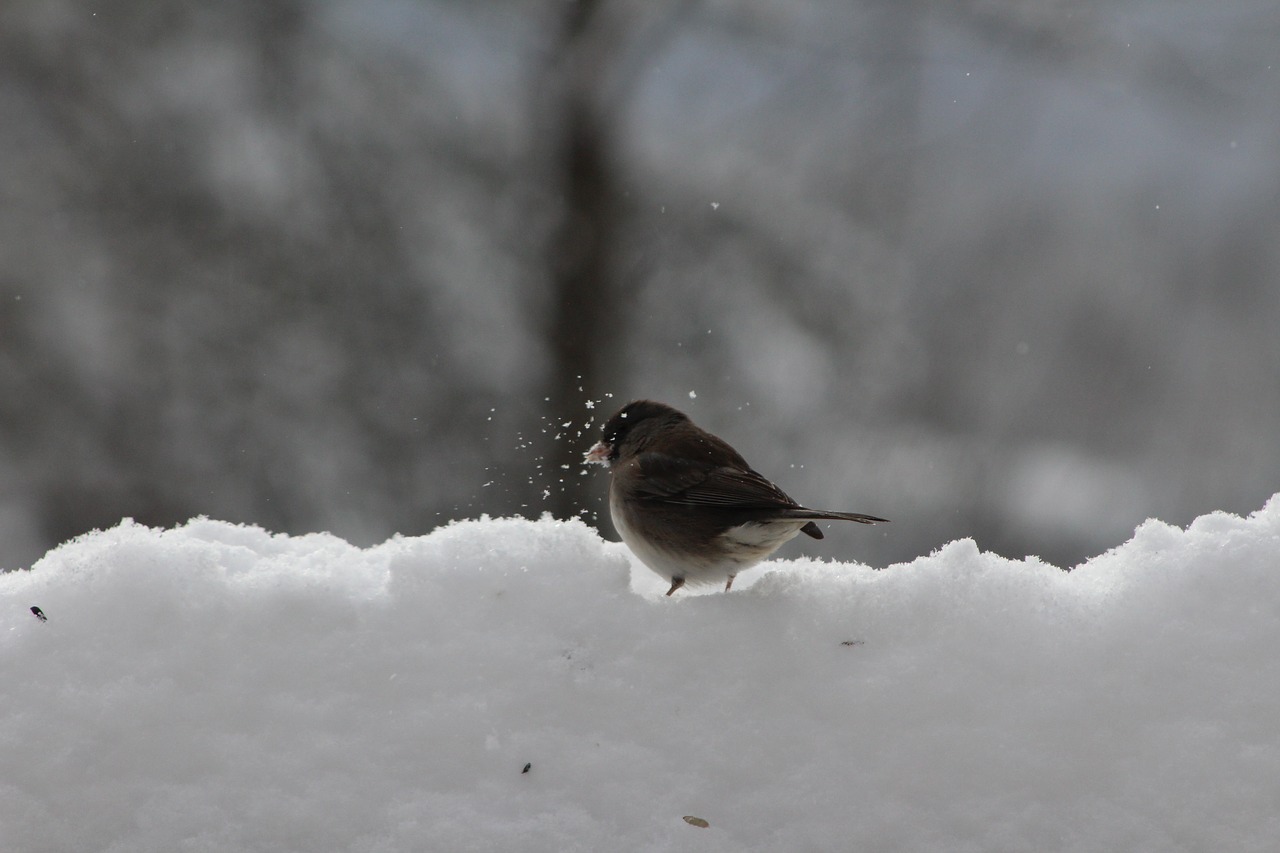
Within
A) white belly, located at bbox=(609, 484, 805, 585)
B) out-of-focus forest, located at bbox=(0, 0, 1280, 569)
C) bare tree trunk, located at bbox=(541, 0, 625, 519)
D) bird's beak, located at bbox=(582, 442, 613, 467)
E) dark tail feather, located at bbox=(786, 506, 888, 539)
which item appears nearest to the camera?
dark tail feather, located at bbox=(786, 506, 888, 539)

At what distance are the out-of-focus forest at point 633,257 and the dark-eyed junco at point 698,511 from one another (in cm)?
308

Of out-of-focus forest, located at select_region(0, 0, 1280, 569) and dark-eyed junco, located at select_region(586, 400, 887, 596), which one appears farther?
out-of-focus forest, located at select_region(0, 0, 1280, 569)

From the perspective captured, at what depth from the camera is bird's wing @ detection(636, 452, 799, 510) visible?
2.41 meters

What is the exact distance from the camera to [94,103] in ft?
18.8

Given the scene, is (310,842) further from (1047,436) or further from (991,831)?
(1047,436)

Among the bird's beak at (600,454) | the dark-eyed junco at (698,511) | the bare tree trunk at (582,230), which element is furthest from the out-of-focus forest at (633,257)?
the dark-eyed junco at (698,511)

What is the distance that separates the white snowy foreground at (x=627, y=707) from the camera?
3.80 feet

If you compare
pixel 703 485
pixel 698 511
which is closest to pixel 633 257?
pixel 703 485

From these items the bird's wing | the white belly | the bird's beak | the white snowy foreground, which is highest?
the bird's beak

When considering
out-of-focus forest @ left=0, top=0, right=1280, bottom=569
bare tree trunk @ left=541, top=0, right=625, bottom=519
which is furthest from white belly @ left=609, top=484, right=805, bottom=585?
bare tree trunk @ left=541, top=0, right=625, bottom=519

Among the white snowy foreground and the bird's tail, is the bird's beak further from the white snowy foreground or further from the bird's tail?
the white snowy foreground

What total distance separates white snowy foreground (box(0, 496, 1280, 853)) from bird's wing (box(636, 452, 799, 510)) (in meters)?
0.87

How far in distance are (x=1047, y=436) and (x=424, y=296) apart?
4070 millimetres

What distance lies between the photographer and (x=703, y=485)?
251 cm
